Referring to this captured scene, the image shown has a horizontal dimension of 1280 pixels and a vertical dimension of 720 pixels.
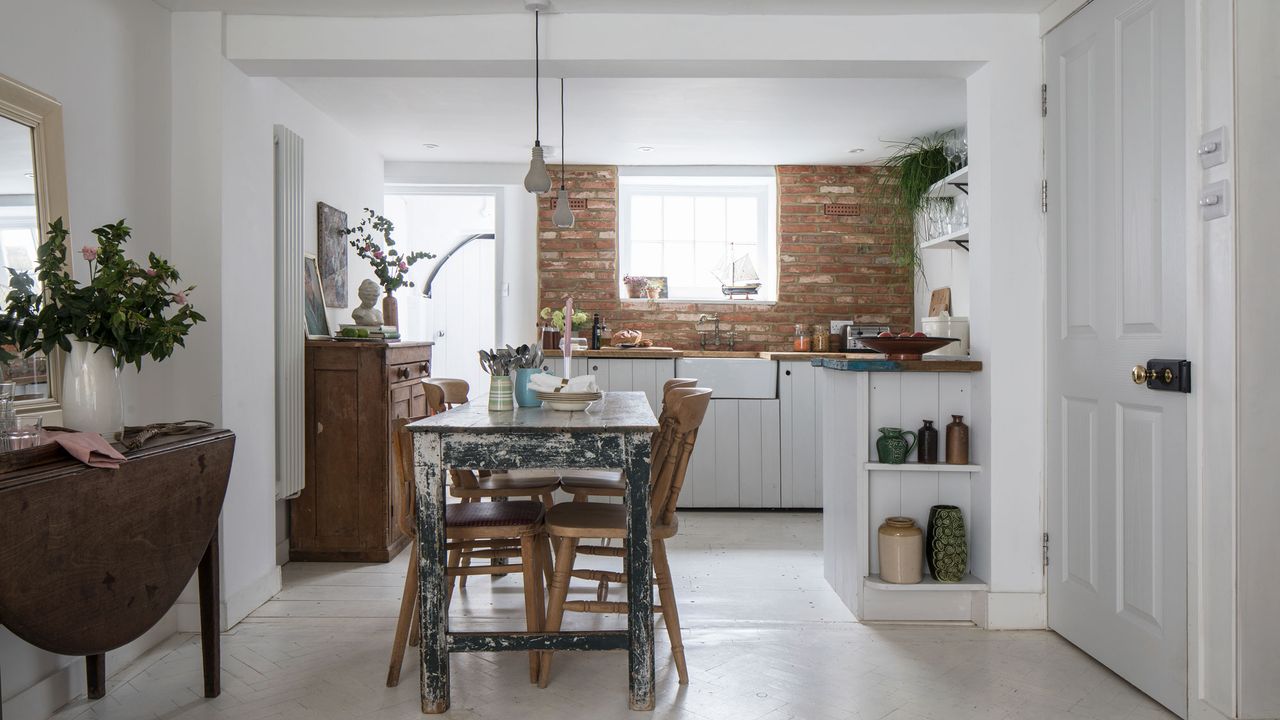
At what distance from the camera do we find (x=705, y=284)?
226 inches

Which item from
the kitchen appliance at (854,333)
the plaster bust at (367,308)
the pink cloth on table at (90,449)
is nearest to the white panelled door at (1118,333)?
the kitchen appliance at (854,333)

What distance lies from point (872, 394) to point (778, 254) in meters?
2.64

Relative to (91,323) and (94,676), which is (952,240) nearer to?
(91,323)

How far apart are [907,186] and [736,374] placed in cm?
147

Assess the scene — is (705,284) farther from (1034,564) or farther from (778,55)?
(1034,564)

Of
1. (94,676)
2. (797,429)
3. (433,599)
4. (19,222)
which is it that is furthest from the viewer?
(797,429)

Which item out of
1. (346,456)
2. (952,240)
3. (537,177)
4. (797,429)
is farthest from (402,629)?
(797,429)

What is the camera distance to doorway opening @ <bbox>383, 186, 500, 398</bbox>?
6551 mm

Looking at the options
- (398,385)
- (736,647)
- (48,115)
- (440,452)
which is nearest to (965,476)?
(736,647)

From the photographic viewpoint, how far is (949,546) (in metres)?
2.99

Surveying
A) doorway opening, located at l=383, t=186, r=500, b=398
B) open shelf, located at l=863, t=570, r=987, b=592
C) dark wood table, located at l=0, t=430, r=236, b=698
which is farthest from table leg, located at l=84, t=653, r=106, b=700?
doorway opening, located at l=383, t=186, r=500, b=398

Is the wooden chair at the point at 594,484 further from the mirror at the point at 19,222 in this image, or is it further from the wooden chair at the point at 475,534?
the mirror at the point at 19,222

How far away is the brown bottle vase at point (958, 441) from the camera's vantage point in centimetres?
303

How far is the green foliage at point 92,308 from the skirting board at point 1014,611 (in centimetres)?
286
